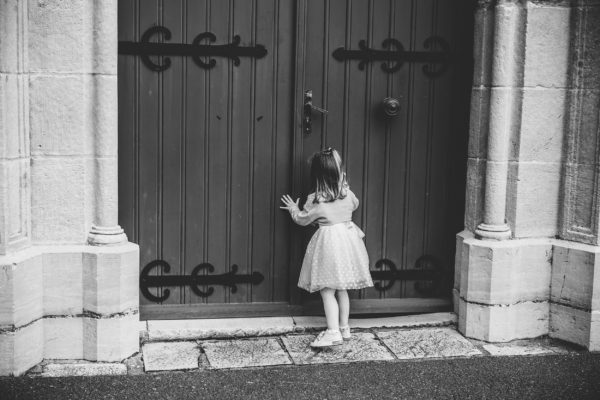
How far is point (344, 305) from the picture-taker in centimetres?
503

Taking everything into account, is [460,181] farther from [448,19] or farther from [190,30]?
[190,30]

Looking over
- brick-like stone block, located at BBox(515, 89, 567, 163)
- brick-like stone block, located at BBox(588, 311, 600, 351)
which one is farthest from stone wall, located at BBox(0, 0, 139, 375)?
brick-like stone block, located at BBox(588, 311, 600, 351)

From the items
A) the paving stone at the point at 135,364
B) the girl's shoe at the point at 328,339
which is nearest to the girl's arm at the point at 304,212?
the girl's shoe at the point at 328,339

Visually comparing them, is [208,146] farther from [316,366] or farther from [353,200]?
[316,366]

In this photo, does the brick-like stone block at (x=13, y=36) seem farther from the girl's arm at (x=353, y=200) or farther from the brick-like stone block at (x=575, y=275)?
the brick-like stone block at (x=575, y=275)

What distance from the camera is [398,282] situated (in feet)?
18.0

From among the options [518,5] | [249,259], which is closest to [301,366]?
[249,259]

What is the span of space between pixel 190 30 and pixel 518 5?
1.91m

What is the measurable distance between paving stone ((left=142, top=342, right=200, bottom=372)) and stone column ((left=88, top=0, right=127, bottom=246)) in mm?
649

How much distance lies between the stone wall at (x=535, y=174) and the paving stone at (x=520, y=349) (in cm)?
6

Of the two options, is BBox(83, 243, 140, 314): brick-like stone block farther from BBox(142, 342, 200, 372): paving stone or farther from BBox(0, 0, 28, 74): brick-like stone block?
BBox(0, 0, 28, 74): brick-like stone block

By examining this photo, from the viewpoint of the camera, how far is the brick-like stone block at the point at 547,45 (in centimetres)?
496

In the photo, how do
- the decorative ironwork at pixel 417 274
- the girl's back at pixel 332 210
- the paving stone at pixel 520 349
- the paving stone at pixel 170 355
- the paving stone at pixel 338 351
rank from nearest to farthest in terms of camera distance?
1. the paving stone at pixel 170 355
2. the paving stone at pixel 338 351
3. the girl's back at pixel 332 210
4. the paving stone at pixel 520 349
5. the decorative ironwork at pixel 417 274

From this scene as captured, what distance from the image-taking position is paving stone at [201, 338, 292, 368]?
15.4ft
